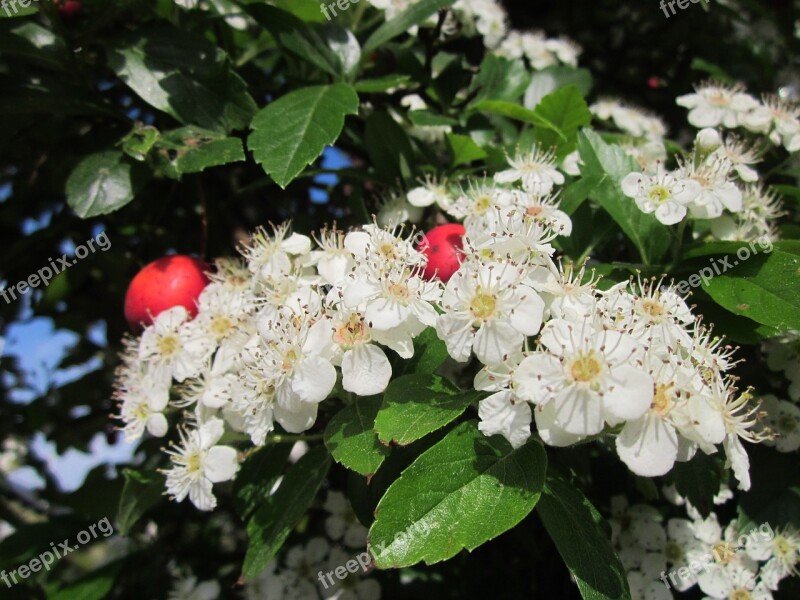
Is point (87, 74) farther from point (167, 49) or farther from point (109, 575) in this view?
point (109, 575)

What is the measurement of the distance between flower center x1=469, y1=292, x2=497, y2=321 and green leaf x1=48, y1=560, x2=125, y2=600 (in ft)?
4.98

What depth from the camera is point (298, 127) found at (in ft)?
4.24

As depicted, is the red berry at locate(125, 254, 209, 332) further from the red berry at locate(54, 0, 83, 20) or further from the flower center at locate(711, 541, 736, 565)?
the flower center at locate(711, 541, 736, 565)

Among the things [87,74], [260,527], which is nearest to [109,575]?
[260,527]

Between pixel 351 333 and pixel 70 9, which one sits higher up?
pixel 70 9

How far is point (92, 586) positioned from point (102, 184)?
121cm

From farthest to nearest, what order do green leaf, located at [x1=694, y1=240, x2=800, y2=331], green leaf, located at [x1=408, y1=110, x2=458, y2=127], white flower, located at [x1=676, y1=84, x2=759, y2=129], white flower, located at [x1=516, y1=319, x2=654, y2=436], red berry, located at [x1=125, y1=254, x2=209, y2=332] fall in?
white flower, located at [x1=676, y1=84, x2=759, y2=129] < green leaf, located at [x1=408, y1=110, x2=458, y2=127] < red berry, located at [x1=125, y1=254, x2=209, y2=332] < green leaf, located at [x1=694, y1=240, x2=800, y2=331] < white flower, located at [x1=516, y1=319, x2=654, y2=436]

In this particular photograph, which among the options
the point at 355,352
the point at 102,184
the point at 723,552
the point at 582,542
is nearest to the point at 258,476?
the point at 355,352

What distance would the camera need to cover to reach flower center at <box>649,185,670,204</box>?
1210 millimetres

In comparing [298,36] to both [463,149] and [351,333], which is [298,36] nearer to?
[463,149]

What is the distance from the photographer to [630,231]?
1242 millimetres

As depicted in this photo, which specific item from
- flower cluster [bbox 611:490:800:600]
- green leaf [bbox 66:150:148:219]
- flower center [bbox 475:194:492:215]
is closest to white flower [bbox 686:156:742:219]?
flower center [bbox 475:194:492:215]

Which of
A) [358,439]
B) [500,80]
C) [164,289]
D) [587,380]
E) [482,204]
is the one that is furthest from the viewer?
[500,80]

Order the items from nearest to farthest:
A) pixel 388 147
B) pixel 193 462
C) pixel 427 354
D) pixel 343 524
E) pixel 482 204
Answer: pixel 427 354
pixel 193 462
pixel 482 204
pixel 388 147
pixel 343 524
